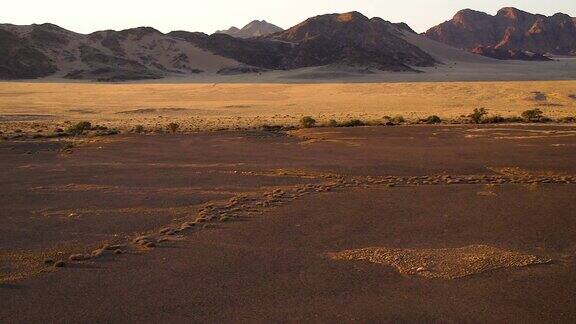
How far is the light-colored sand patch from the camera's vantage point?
9272mm

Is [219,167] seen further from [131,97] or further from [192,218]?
[131,97]

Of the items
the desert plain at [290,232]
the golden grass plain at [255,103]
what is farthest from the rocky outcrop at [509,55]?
the desert plain at [290,232]

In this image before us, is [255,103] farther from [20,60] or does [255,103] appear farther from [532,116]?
[20,60]

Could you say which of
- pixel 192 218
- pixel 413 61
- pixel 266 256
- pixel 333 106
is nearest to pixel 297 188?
pixel 192 218

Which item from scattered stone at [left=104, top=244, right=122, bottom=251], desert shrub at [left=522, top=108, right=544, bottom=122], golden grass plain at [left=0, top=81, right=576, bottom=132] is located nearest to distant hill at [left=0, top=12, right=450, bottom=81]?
golden grass plain at [left=0, top=81, right=576, bottom=132]

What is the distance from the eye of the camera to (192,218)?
1273cm

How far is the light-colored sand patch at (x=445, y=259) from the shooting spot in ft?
30.4

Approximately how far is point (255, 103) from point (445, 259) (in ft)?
145

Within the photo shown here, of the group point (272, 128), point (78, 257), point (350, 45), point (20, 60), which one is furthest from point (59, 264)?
point (350, 45)

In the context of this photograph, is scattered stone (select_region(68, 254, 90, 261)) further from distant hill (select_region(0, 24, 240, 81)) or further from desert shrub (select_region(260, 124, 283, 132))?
distant hill (select_region(0, 24, 240, 81))

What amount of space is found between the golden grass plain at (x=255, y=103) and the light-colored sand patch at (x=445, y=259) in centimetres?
2199

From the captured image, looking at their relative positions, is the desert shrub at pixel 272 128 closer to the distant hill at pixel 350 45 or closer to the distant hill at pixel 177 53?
the distant hill at pixel 177 53

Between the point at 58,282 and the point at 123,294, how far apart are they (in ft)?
4.12

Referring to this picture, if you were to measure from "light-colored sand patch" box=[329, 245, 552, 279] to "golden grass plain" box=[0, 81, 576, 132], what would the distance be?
22.0 metres
